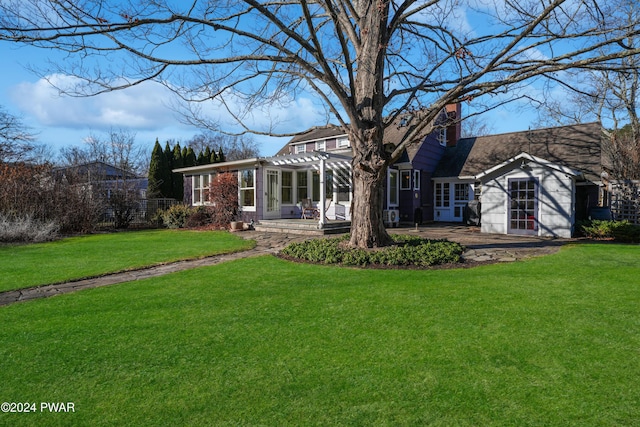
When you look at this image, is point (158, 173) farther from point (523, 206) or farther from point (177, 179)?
point (523, 206)

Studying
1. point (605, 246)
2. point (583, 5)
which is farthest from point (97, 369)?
point (605, 246)

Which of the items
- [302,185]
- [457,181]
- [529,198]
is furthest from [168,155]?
[529,198]

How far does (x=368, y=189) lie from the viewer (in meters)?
8.70

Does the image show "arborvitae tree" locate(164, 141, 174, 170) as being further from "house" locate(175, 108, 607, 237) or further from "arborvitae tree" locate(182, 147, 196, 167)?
"house" locate(175, 108, 607, 237)

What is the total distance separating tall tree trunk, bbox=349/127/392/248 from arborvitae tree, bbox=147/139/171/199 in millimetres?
19279

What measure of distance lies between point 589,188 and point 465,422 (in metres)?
16.4

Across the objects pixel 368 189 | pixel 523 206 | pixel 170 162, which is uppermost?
pixel 170 162

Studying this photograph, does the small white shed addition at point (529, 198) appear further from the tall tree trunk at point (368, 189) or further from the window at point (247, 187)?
the window at point (247, 187)

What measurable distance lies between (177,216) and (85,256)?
957 centimetres

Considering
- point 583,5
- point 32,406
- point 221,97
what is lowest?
point 32,406

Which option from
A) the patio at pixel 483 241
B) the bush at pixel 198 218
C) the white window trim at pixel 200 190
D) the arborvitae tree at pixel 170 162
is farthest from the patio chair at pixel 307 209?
the arborvitae tree at pixel 170 162

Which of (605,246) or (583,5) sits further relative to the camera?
(605,246)

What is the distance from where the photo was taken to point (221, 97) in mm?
9281

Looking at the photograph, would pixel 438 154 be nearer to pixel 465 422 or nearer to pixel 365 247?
pixel 365 247
